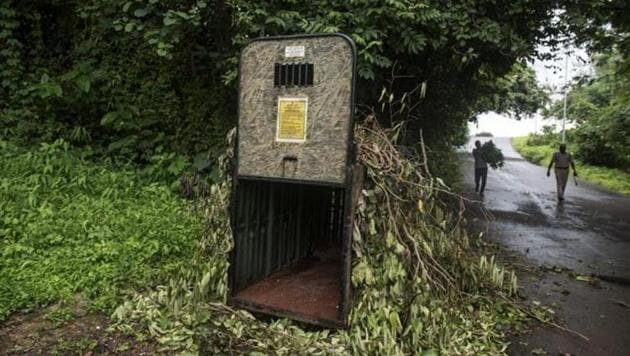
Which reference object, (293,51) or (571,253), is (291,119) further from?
(571,253)

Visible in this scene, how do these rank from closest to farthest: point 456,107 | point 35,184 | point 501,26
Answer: point 35,184
point 501,26
point 456,107

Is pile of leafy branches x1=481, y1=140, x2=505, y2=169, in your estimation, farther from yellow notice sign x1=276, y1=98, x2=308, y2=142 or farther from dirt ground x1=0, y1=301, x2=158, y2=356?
dirt ground x1=0, y1=301, x2=158, y2=356

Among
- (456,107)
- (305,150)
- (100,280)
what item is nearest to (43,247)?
(100,280)

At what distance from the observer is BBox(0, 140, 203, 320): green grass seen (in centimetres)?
430

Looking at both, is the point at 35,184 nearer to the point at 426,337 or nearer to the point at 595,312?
the point at 426,337

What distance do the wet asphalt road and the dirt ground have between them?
3280 mm

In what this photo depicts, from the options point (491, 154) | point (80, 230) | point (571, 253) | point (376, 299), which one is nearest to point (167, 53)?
point (80, 230)

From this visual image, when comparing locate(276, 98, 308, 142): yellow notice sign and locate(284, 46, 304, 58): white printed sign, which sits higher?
locate(284, 46, 304, 58): white printed sign

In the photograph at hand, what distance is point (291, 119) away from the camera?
4.00m

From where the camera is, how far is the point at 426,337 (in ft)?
12.9

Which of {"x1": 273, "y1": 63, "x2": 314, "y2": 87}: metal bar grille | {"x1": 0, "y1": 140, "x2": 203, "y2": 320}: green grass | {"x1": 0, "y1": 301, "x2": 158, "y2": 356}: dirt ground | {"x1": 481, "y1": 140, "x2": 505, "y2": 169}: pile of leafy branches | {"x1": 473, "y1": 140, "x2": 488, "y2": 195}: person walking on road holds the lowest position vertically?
{"x1": 0, "y1": 301, "x2": 158, "y2": 356}: dirt ground

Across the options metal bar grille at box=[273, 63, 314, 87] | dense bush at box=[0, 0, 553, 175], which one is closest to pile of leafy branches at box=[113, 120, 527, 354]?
metal bar grille at box=[273, 63, 314, 87]

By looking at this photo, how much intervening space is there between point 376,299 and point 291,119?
1644mm

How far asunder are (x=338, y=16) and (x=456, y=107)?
281 inches
